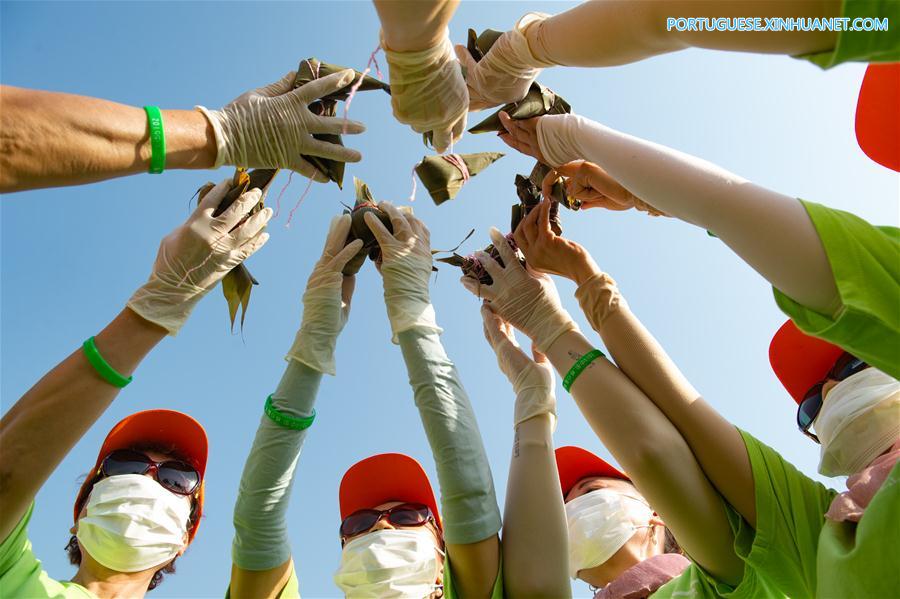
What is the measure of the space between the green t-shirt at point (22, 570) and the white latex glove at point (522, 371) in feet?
→ 9.37

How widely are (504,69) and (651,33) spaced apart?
1263 millimetres

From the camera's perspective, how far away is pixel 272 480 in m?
4.34

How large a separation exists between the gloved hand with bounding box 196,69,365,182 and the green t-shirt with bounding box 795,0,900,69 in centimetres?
257

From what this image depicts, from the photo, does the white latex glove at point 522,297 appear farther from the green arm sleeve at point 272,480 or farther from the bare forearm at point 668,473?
the green arm sleeve at point 272,480

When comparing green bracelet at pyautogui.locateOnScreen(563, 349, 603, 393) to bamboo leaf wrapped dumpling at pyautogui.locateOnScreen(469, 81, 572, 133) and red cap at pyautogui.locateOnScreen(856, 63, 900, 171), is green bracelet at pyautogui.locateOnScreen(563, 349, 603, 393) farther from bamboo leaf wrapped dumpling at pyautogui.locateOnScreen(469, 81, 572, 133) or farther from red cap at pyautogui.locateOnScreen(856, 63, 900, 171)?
red cap at pyautogui.locateOnScreen(856, 63, 900, 171)

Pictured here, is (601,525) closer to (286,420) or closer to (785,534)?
(785,534)

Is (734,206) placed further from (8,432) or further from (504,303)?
(8,432)

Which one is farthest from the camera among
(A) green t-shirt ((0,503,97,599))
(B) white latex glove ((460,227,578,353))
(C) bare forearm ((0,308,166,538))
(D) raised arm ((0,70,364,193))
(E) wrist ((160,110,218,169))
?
(B) white latex glove ((460,227,578,353))

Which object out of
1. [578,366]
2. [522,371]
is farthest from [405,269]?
[578,366]

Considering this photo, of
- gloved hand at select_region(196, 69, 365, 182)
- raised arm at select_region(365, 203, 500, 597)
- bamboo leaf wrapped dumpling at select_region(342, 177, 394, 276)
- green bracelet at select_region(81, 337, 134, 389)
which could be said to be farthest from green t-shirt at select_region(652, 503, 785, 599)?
green bracelet at select_region(81, 337, 134, 389)

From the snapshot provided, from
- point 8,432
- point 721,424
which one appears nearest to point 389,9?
point 721,424

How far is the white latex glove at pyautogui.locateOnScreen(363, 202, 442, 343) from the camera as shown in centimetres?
458

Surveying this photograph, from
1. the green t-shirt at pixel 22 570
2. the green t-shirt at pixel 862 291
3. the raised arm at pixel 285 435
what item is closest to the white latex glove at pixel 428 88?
the raised arm at pixel 285 435

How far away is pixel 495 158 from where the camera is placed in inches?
194
